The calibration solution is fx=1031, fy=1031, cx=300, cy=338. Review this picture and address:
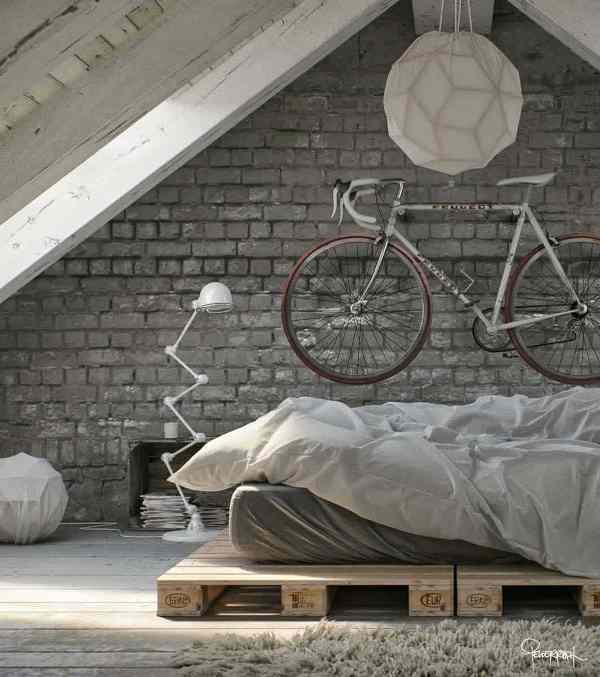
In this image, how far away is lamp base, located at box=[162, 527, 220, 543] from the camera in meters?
5.20

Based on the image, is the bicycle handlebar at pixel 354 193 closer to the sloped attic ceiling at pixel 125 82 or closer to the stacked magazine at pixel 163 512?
the sloped attic ceiling at pixel 125 82

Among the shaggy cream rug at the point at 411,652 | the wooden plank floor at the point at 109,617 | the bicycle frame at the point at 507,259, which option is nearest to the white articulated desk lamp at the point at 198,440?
the wooden plank floor at the point at 109,617

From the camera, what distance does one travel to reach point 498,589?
10.5 ft

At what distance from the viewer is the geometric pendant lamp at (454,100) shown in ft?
9.84

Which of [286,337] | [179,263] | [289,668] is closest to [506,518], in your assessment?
[289,668]

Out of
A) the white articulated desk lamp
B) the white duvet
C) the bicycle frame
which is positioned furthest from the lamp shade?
the white duvet

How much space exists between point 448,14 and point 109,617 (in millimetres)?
4013

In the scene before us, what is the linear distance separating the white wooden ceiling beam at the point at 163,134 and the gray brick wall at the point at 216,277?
0.74m

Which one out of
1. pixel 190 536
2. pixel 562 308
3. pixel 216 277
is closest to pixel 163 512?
pixel 190 536

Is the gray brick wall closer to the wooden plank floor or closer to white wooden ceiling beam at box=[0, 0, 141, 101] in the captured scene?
the wooden plank floor

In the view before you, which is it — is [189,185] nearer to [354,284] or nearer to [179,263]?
[179,263]

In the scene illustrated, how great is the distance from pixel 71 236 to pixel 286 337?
1.34m

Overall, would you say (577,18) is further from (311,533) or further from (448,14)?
(311,533)

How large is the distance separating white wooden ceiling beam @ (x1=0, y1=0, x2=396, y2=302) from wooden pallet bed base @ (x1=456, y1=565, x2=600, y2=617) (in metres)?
2.92
